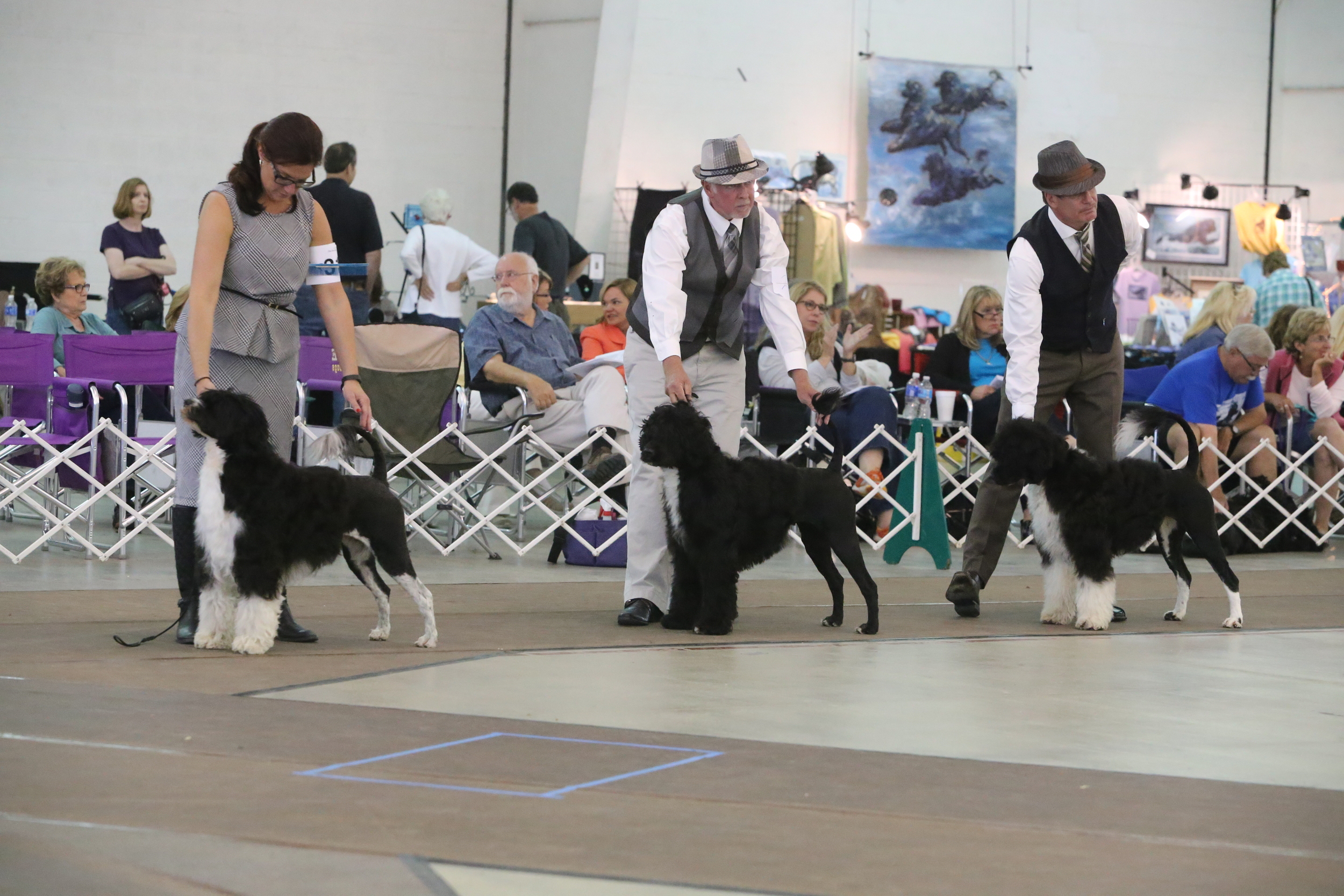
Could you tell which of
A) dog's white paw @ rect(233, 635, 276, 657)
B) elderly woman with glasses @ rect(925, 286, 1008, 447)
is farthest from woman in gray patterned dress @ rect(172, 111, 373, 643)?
elderly woman with glasses @ rect(925, 286, 1008, 447)

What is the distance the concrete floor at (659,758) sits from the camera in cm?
228

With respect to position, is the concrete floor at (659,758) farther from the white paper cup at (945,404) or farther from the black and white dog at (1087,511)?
the white paper cup at (945,404)

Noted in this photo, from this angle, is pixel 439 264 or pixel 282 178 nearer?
pixel 282 178

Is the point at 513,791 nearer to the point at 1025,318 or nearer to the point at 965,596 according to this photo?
the point at 965,596

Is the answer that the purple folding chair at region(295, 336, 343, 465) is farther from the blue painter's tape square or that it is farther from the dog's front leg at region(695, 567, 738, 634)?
the blue painter's tape square

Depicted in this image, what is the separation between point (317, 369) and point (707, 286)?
279 cm

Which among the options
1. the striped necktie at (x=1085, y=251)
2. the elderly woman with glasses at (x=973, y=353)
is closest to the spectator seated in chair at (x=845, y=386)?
the elderly woman with glasses at (x=973, y=353)

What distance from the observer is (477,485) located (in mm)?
8328

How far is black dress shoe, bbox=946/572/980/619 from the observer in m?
5.21

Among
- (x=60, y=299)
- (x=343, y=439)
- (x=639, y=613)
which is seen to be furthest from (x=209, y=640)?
(x=60, y=299)

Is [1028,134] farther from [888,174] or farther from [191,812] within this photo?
[191,812]

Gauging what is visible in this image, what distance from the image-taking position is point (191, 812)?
8.12 ft

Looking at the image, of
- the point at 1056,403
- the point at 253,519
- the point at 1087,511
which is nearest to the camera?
the point at 253,519

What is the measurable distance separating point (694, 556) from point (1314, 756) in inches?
77.2
